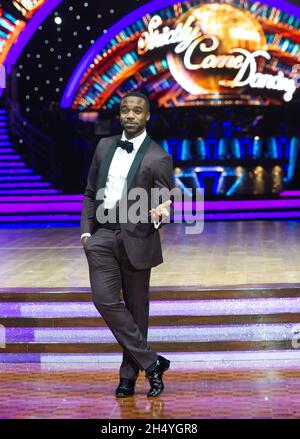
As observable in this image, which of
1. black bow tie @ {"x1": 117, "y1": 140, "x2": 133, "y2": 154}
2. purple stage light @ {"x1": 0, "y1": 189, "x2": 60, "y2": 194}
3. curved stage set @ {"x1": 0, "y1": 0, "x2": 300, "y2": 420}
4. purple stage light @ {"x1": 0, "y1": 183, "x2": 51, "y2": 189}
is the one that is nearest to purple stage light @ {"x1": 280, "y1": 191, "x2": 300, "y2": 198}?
curved stage set @ {"x1": 0, "y1": 0, "x2": 300, "y2": 420}

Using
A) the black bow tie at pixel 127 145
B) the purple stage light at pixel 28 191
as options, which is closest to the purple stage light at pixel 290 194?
the purple stage light at pixel 28 191

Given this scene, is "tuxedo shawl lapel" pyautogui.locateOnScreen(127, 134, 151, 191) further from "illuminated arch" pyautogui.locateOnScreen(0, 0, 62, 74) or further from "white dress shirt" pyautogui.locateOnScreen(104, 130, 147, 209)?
"illuminated arch" pyautogui.locateOnScreen(0, 0, 62, 74)

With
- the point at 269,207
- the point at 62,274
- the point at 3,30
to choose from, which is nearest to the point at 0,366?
the point at 62,274

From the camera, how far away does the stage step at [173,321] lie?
5336mm

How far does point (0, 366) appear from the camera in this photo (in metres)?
5.34

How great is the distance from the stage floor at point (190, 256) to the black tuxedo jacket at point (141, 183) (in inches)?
61.3

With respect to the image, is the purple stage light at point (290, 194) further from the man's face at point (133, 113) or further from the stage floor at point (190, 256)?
the man's face at point (133, 113)

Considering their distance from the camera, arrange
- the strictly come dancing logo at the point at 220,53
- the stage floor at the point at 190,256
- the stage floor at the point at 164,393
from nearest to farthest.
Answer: the stage floor at the point at 164,393
the stage floor at the point at 190,256
the strictly come dancing logo at the point at 220,53

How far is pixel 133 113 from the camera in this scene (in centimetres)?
446

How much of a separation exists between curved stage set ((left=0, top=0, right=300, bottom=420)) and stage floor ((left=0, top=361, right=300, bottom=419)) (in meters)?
0.01

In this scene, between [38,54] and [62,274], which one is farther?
[38,54]

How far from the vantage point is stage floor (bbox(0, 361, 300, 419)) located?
4.32 m
